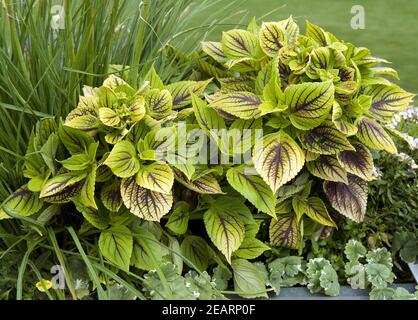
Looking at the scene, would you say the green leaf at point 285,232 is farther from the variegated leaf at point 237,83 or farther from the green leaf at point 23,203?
the green leaf at point 23,203

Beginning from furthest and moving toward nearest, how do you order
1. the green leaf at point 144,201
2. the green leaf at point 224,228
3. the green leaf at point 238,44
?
the green leaf at point 238,44, the green leaf at point 224,228, the green leaf at point 144,201

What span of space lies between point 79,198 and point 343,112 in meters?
0.91

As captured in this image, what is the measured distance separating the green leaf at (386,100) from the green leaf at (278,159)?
14.2 inches

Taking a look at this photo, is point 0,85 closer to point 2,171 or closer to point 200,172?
point 2,171

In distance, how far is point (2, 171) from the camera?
85.4 inches

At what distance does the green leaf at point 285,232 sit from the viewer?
7.31 ft

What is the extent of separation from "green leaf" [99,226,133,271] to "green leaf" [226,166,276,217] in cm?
36

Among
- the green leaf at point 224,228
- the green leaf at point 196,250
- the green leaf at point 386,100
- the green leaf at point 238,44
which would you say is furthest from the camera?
the green leaf at point 238,44

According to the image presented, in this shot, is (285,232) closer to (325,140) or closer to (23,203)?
(325,140)

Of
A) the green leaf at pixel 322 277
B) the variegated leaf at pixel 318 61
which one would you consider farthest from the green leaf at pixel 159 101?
Result: the green leaf at pixel 322 277

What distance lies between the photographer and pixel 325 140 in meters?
2.20

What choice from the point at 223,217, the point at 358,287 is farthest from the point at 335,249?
the point at 223,217

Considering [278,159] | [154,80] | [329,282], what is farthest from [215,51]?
[329,282]

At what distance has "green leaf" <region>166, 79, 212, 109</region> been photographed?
2.30 m
